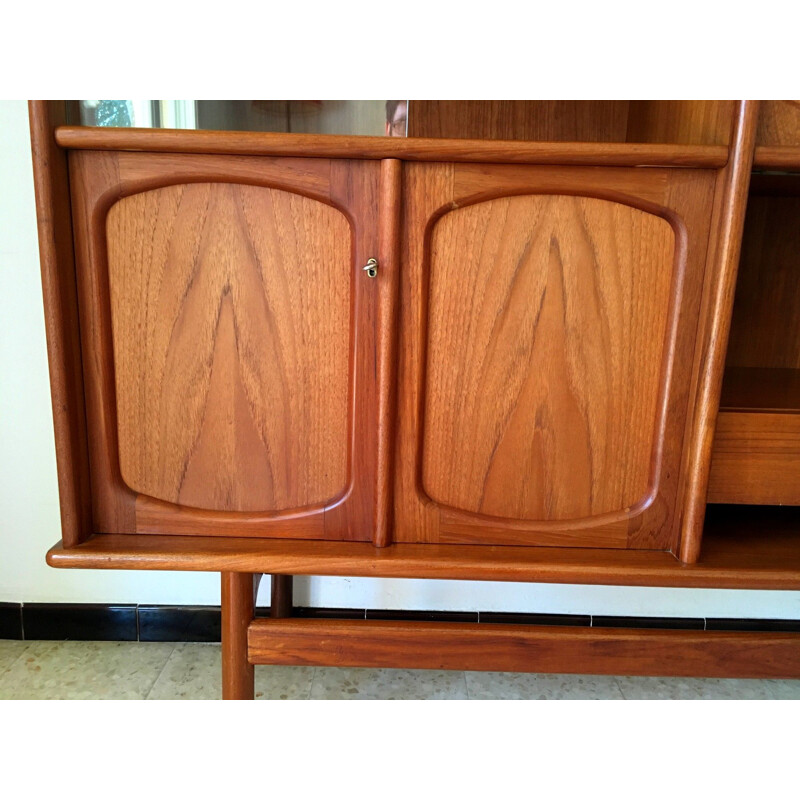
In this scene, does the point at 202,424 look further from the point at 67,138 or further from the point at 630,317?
the point at 630,317

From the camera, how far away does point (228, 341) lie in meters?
0.71

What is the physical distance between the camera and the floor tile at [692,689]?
3.57ft

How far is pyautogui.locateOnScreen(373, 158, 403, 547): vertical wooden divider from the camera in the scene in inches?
26.1

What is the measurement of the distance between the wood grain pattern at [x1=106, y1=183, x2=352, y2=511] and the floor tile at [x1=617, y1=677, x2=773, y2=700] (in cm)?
77

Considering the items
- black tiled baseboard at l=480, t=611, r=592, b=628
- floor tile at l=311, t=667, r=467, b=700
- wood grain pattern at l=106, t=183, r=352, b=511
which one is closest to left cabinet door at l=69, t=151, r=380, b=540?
wood grain pattern at l=106, t=183, r=352, b=511

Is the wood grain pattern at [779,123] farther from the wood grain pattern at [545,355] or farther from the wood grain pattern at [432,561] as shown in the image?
the wood grain pattern at [432,561]

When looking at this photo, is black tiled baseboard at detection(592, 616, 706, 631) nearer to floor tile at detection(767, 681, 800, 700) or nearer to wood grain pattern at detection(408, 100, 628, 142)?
floor tile at detection(767, 681, 800, 700)

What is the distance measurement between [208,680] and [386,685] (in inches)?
13.1

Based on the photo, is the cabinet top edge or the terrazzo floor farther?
the terrazzo floor

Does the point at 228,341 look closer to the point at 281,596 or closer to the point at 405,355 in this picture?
the point at 405,355

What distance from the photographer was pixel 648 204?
0.68 metres

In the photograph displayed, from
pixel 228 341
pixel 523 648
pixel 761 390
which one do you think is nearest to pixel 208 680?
pixel 523 648
